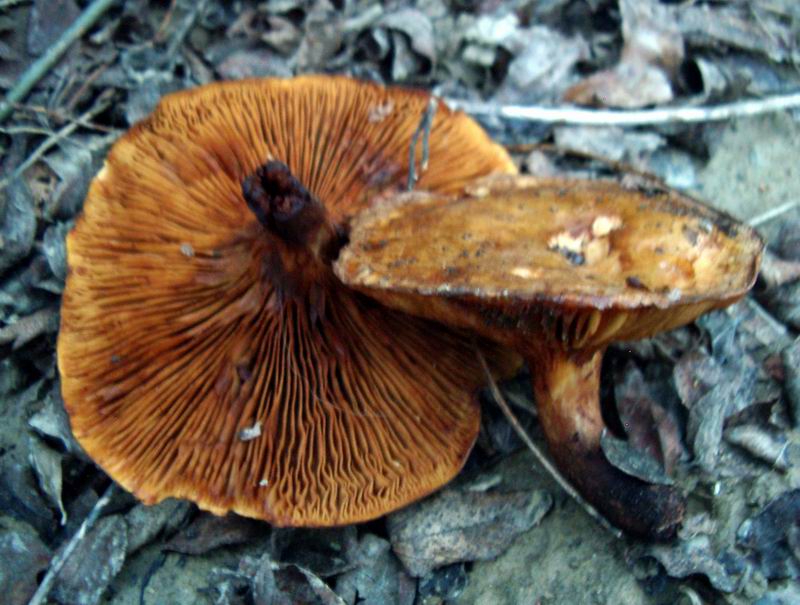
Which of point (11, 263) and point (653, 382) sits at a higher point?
point (11, 263)

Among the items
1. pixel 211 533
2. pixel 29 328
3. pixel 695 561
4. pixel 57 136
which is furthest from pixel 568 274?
pixel 57 136

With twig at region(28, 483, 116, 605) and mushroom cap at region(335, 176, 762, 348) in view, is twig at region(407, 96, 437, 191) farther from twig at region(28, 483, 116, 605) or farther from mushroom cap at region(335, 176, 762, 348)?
twig at region(28, 483, 116, 605)

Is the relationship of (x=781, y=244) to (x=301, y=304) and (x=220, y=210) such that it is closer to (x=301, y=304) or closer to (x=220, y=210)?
(x=301, y=304)

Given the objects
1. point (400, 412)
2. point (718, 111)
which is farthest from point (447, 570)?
point (718, 111)

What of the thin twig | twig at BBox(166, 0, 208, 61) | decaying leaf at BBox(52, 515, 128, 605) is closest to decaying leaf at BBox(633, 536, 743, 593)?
decaying leaf at BBox(52, 515, 128, 605)

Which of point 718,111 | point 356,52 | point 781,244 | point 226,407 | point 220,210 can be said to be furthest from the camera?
point 356,52

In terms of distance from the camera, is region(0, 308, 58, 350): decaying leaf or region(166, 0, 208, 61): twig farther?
region(166, 0, 208, 61): twig

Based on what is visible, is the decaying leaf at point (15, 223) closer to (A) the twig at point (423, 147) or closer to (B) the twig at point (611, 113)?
(A) the twig at point (423, 147)
